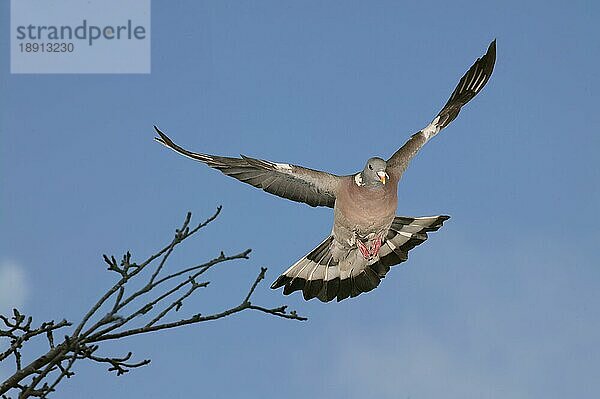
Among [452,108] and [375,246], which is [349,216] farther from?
[452,108]

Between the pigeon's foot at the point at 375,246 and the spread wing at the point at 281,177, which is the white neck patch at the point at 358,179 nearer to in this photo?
the spread wing at the point at 281,177

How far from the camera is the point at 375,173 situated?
6242 millimetres

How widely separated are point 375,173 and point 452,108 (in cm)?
214

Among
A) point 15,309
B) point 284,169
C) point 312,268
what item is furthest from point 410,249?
point 15,309

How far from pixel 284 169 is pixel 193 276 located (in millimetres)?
3838

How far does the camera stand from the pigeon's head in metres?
6.23

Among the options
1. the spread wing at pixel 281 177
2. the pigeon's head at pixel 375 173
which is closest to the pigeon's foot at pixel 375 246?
the spread wing at pixel 281 177

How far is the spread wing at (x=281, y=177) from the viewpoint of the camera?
6375mm

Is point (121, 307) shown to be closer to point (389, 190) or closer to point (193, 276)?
point (193, 276)

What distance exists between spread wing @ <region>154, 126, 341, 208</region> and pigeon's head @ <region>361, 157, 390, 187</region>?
19.8 inches

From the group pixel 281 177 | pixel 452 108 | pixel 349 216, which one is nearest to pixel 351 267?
pixel 349 216

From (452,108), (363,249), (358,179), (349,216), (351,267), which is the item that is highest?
(452,108)

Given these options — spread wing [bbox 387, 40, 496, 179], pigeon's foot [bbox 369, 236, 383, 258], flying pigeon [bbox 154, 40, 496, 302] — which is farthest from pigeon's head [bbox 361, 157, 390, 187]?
pigeon's foot [bbox 369, 236, 383, 258]

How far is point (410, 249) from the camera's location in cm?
745
